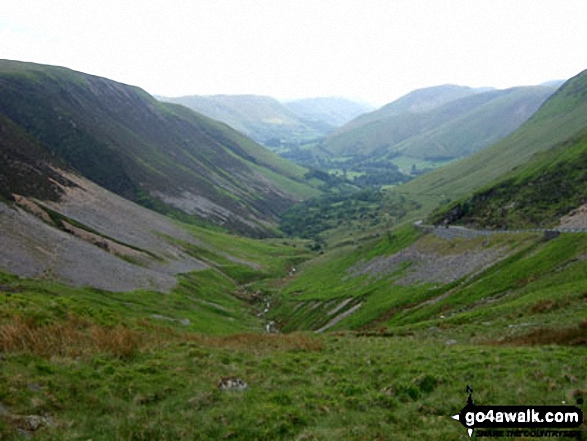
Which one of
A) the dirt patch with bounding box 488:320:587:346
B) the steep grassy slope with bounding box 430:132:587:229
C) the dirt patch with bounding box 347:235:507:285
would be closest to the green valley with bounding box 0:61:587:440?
the dirt patch with bounding box 488:320:587:346

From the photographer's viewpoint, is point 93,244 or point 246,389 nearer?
point 246,389

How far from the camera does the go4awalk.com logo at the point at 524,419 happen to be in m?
15.9

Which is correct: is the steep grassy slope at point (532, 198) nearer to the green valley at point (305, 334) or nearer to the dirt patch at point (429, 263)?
the green valley at point (305, 334)

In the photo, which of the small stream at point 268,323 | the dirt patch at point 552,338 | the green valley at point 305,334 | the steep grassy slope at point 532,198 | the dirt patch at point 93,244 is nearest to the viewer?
the green valley at point 305,334

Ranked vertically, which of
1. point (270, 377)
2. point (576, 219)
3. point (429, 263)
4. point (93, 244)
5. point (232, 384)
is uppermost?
point (576, 219)

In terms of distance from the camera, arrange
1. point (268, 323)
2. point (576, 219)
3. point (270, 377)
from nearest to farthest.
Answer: point (270, 377)
point (576, 219)
point (268, 323)

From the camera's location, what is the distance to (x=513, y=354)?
27.2 meters

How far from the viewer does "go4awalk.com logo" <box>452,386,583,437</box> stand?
52.2 feet

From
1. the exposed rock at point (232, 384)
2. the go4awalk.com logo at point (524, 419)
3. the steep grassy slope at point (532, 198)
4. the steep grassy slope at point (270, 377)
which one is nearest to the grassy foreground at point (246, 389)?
the steep grassy slope at point (270, 377)

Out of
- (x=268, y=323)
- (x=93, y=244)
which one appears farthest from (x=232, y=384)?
(x=93, y=244)

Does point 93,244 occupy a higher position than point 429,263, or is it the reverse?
point 93,244

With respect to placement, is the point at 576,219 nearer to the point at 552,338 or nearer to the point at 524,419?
the point at 552,338

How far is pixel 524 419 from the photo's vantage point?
16.9 m

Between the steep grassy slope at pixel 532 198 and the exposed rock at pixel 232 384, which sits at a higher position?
the steep grassy slope at pixel 532 198
